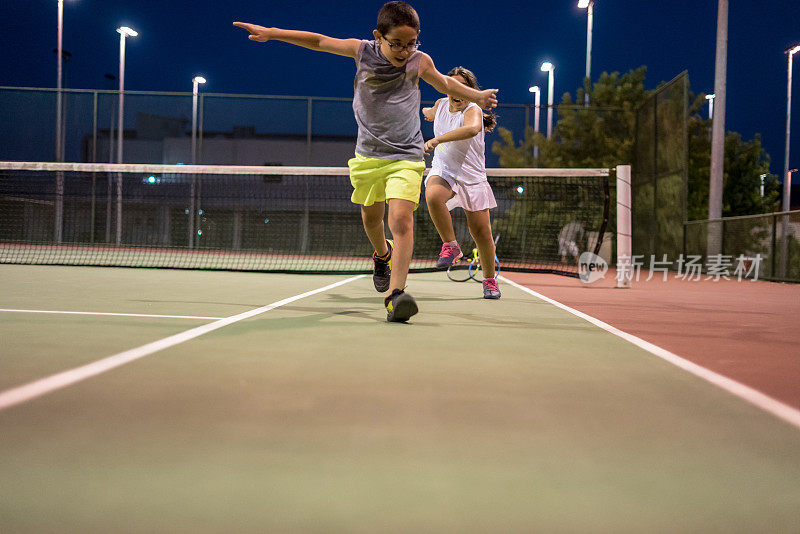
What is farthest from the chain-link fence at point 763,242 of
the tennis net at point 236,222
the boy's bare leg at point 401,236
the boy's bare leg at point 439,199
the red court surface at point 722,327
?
the boy's bare leg at point 401,236

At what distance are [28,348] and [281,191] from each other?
48.4 ft

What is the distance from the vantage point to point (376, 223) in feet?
16.1

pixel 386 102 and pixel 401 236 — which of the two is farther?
pixel 386 102

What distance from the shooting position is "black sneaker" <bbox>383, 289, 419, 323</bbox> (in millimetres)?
3838

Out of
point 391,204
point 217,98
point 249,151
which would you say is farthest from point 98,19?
point 391,204

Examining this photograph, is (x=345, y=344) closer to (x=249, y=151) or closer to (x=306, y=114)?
(x=306, y=114)

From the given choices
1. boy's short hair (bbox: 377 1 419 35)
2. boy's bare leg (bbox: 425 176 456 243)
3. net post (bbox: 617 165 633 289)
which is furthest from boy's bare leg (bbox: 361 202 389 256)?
net post (bbox: 617 165 633 289)

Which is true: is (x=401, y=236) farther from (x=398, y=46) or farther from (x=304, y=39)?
(x=304, y=39)

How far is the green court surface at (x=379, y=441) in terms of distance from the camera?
4.07 ft

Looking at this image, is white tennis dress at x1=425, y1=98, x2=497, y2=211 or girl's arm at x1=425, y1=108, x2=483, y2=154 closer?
girl's arm at x1=425, y1=108, x2=483, y2=154


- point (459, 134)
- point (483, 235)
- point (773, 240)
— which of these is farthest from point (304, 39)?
point (773, 240)

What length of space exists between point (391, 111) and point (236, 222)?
49.6 feet

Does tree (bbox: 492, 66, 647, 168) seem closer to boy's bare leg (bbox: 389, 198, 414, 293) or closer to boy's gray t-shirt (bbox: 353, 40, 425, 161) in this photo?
boy's gray t-shirt (bbox: 353, 40, 425, 161)

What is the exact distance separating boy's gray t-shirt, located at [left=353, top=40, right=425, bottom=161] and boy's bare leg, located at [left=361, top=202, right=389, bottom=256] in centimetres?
46
